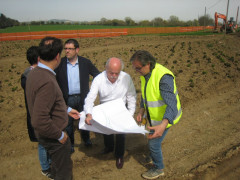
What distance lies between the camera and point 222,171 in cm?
324

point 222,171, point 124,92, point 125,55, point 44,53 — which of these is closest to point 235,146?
point 222,171

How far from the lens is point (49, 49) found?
1.90 metres

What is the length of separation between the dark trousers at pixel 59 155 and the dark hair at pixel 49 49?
90 centimetres

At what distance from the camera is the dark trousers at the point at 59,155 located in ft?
6.98

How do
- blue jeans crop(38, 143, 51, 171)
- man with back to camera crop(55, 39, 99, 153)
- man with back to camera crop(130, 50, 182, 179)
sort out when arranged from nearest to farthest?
man with back to camera crop(130, 50, 182, 179) < blue jeans crop(38, 143, 51, 171) < man with back to camera crop(55, 39, 99, 153)

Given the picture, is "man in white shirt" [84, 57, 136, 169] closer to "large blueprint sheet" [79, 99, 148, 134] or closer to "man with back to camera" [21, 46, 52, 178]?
"large blueprint sheet" [79, 99, 148, 134]

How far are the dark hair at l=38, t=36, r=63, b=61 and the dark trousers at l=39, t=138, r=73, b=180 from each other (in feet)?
2.95

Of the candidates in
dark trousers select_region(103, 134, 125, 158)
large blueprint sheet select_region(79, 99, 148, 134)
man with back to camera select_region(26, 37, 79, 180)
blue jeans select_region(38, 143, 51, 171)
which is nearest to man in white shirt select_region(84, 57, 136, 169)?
dark trousers select_region(103, 134, 125, 158)

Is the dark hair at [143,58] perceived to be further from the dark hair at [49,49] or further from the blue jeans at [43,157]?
the blue jeans at [43,157]

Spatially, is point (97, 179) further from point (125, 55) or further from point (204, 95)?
point (125, 55)

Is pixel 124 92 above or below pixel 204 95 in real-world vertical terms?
above

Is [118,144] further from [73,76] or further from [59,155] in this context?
[73,76]

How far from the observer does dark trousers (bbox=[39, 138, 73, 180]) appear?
2127 millimetres

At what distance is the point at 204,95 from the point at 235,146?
2774mm
